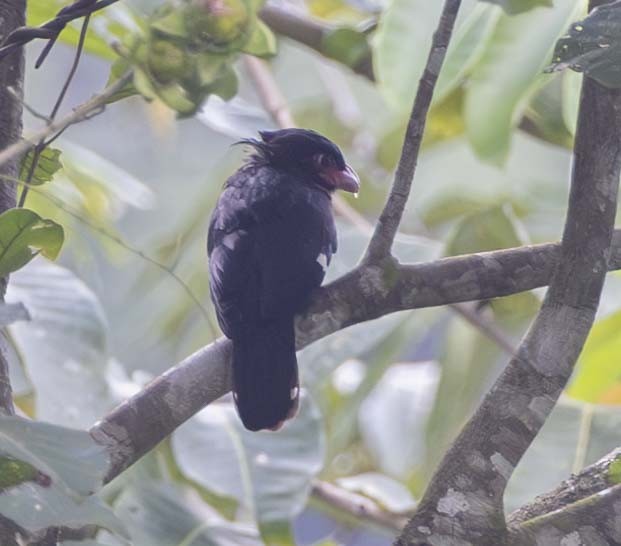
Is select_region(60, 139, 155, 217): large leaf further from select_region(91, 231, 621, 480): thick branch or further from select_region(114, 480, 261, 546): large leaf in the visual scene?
select_region(91, 231, 621, 480): thick branch

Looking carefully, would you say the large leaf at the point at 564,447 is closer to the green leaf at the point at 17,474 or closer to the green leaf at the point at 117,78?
the green leaf at the point at 117,78

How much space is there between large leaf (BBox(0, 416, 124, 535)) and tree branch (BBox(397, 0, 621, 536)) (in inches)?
21.2

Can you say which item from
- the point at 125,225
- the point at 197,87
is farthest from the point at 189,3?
the point at 125,225

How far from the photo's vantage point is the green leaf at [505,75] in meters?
2.53

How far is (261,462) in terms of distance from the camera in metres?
2.71

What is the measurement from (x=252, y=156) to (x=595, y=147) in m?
1.28

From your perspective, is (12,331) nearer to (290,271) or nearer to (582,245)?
(290,271)

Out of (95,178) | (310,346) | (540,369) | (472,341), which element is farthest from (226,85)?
(472,341)

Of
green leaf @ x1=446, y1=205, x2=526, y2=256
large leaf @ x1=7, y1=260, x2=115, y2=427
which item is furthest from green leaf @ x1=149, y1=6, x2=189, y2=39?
green leaf @ x1=446, y1=205, x2=526, y2=256

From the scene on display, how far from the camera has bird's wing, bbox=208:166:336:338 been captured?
231 cm

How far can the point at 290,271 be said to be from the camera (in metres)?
2.33

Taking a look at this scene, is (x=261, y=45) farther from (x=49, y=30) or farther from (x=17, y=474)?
(x=17, y=474)

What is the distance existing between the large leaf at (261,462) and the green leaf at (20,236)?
3.66 feet

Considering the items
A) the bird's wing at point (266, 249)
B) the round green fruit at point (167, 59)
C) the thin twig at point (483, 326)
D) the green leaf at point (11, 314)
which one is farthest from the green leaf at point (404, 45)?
the green leaf at point (11, 314)
